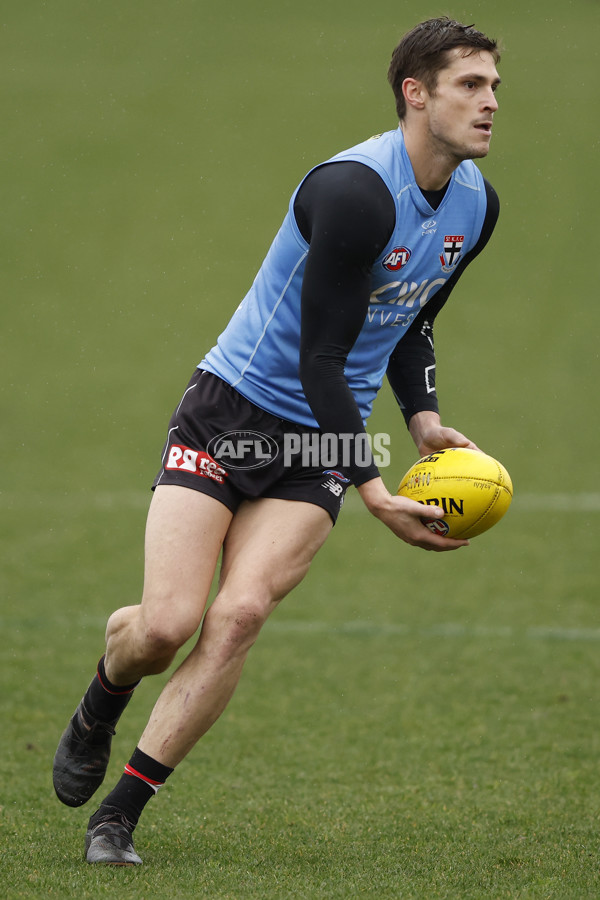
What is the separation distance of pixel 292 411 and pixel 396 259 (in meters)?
0.66

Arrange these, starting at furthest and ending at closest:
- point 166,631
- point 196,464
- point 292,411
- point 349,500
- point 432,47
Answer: point 349,500 < point 292,411 < point 196,464 < point 432,47 < point 166,631

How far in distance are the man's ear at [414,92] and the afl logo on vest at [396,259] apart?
0.49m

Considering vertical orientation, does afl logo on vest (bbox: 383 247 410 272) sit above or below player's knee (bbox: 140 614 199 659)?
above

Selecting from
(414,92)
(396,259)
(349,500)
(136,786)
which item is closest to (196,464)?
(396,259)

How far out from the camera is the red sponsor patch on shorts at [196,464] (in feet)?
12.7

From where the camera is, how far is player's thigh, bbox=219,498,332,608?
3734 millimetres

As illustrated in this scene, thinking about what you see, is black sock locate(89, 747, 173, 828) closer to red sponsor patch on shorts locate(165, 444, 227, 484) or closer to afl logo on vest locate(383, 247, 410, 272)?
red sponsor patch on shorts locate(165, 444, 227, 484)

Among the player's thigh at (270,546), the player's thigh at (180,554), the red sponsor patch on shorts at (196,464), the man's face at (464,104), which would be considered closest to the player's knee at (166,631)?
the player's thigh at (180,554)

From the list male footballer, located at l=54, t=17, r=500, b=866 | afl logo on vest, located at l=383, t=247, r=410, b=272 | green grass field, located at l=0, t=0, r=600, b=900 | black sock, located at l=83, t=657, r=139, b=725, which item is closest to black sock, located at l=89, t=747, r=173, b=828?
male footballer, located at l=54, t=17, r=500, b=866

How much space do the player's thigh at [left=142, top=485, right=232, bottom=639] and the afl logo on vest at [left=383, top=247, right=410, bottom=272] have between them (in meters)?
0.98

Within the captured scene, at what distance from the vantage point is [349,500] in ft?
37.3

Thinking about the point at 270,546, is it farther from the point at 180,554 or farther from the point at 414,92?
the point at 414,92

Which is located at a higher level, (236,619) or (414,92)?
(414,92)

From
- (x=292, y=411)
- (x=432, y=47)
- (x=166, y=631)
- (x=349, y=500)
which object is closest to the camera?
(x=166, y=631)
